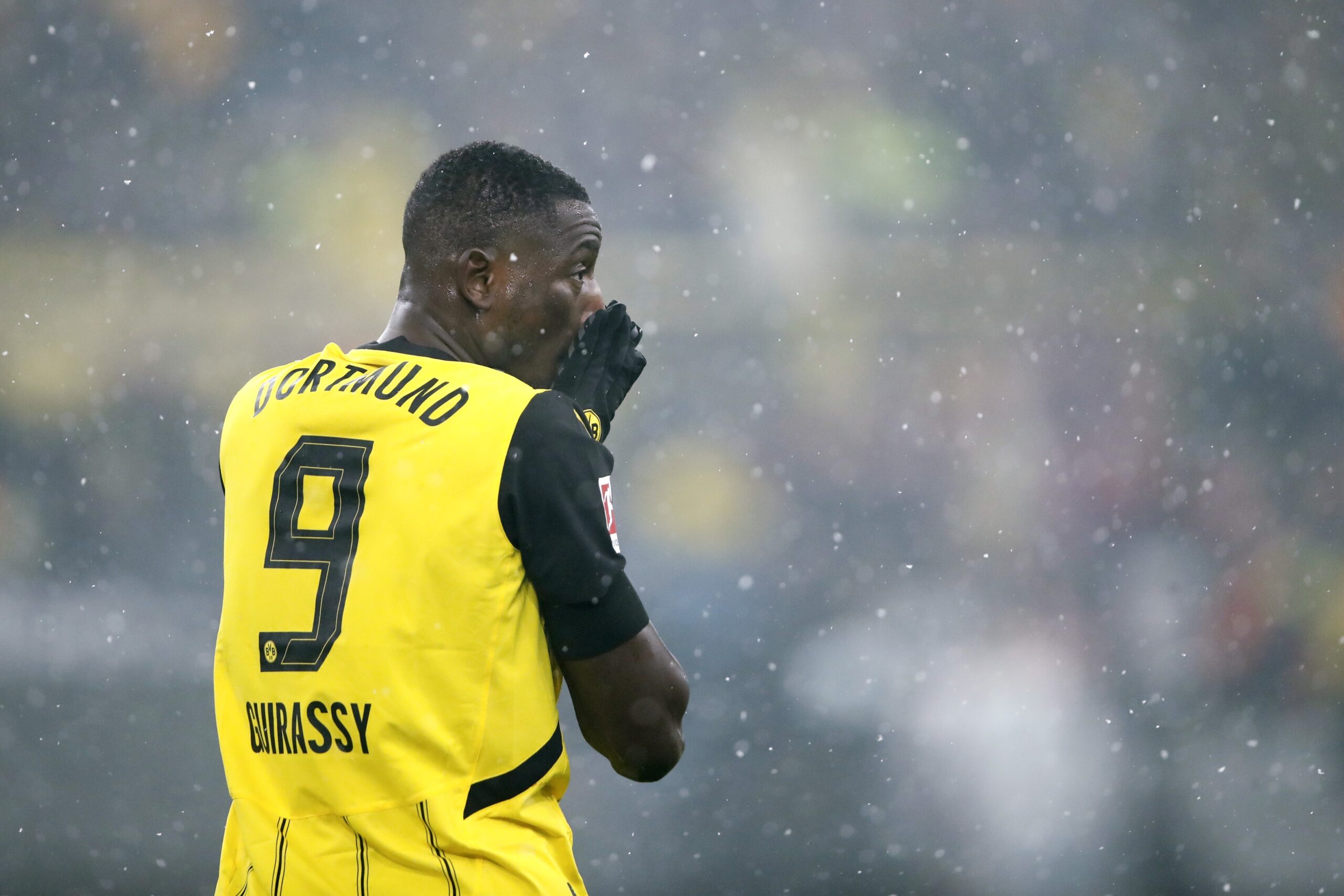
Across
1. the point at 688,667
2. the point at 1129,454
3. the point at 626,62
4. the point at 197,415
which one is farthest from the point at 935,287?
the point at 197,415

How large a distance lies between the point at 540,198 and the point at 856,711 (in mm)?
3121

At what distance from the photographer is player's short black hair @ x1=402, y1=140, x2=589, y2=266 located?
1385 millimetres

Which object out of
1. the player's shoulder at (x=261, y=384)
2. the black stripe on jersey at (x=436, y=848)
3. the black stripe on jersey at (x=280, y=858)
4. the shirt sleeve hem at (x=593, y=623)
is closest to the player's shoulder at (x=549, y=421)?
the shirt sleeve hem at (x=593, y=623)

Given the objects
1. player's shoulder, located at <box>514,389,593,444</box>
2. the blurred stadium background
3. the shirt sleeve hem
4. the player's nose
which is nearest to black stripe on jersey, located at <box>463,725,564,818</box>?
the shirt sleeve hem

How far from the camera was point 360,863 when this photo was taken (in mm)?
1146

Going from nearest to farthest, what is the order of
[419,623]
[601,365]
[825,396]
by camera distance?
[419,623]
[601,365]
[825,396]

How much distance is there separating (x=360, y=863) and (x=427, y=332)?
23.3 inches

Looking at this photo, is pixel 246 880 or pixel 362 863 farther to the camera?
pixel 246 880

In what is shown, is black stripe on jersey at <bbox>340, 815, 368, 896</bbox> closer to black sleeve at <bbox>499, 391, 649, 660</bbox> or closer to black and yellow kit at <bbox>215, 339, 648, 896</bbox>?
black and yellow kit at <bbox>215, 339, 648, 896</bbox>

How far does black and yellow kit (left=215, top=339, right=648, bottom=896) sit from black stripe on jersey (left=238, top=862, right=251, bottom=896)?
2 centimetres

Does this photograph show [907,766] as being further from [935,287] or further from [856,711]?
[935,287]

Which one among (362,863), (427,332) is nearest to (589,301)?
(427,332)

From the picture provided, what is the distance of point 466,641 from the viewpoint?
112 centimetres

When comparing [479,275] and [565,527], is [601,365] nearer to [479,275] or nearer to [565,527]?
[479,275]
